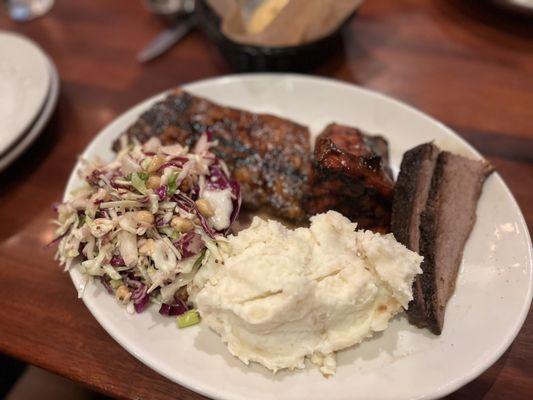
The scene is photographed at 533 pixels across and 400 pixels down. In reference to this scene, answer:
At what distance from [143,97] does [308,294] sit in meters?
2.39

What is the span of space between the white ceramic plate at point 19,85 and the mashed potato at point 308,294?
1.83 m

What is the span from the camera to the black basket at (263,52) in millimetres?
3227

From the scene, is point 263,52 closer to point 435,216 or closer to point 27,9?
point 435,216

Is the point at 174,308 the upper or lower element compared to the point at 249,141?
lower

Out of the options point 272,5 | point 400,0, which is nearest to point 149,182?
point 272,5

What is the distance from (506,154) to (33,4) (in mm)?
4419

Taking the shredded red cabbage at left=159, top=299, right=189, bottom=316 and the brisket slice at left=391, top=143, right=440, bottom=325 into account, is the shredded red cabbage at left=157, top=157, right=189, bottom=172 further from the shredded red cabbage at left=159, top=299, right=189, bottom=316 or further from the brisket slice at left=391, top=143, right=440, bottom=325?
the brisket slice at left=391, top=143, right=440, bottom=325

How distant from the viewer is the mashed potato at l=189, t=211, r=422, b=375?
1910 mm

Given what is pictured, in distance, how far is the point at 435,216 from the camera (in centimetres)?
231

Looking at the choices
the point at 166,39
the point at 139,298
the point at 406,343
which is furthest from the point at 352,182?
the point at 166,39

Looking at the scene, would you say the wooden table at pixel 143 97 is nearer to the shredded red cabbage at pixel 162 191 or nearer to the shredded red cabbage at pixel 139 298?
the shredded red cabbage at pixel 139 298

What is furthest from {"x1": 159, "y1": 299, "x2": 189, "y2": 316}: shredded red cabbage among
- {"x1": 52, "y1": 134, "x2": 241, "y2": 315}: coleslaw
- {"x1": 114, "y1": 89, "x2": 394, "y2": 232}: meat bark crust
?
{"x1": 114, "y1": 89, "x2": 394, "y2": 232}: meat bark crust

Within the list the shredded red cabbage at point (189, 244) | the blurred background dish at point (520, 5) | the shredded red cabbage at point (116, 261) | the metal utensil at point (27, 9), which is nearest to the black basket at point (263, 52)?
the blurred background dish at point (520, 5)

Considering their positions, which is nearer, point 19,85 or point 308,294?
point 308,294
